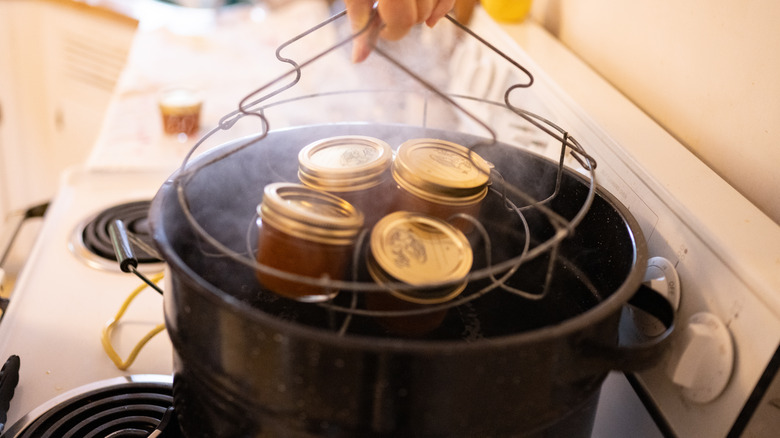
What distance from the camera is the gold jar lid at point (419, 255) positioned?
56 cm

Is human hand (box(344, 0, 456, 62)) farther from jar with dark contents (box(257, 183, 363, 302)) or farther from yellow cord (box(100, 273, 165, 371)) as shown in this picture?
yellow cord (box(100, 273, 165, 371))

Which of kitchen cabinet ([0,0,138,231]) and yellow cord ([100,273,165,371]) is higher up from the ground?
yellow cord ([100,273,165,371])

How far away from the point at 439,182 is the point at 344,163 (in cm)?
12

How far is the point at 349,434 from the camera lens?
484 mm

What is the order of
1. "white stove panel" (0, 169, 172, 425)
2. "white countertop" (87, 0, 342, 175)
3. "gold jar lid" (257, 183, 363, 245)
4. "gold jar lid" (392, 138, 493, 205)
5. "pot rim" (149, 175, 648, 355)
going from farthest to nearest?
"white countertop" (87, 0, 342, 175) → "white stove panel" (0, 169, 172, 425) → "gold jar lid" (392, 138, 493, 205) → "gold jar lid" (257, 183, 363, 245) → "pot rim" (149, 175, 648, 355)

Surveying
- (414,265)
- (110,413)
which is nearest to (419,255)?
(414,265)

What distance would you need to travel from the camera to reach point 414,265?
57 cm

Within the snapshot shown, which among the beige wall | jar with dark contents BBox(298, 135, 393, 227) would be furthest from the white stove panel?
the beige wall

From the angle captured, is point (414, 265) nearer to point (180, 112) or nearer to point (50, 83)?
point (180, 112)

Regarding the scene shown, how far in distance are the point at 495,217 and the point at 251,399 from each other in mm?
406

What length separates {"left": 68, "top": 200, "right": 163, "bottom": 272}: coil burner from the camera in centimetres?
103

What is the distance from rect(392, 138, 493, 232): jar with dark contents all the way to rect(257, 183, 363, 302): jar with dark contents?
0.09 meters

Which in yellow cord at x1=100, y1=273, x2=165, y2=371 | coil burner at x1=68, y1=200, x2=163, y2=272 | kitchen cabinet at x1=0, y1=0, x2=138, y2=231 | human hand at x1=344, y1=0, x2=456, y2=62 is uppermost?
human hand at x1=344, y1=0, x2=456, y2=62

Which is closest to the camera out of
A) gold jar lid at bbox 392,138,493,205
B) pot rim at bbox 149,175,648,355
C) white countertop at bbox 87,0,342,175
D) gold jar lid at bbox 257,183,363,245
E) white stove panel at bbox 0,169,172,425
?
pot rim at bbox 149,175,648,355
